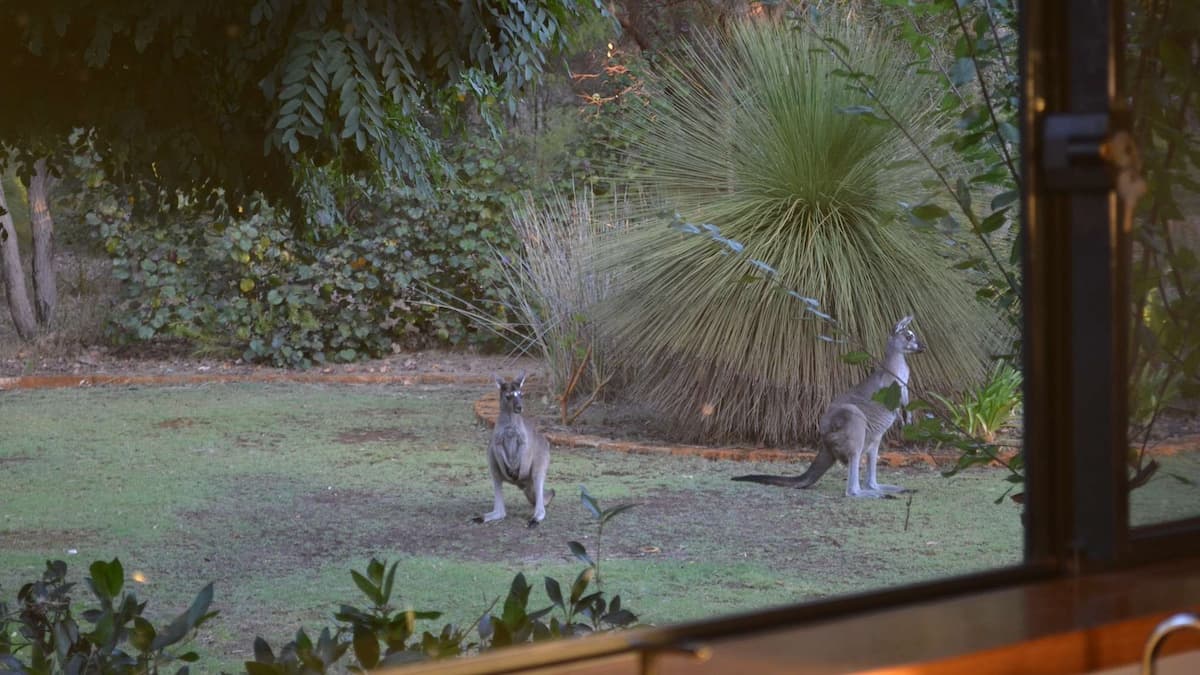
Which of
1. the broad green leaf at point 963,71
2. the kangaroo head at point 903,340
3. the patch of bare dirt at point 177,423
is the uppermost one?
the broad green leaf at point 963,71

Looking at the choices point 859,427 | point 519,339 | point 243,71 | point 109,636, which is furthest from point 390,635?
point 519,339

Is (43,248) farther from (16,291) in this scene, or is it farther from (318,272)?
(318,272)

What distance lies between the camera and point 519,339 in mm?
8344

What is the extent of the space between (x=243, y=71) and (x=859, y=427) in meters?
3.30

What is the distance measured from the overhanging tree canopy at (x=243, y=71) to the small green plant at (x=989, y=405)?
3.56m

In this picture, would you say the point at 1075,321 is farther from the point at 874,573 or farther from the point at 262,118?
the point at 874,573

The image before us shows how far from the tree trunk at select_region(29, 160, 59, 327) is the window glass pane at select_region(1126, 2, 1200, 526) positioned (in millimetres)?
8276

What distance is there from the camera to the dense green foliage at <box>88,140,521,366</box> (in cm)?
822

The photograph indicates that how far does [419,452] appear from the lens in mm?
6246

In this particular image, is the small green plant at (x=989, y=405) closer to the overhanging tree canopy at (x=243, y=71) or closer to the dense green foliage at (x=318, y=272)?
the dense green foliage at (x=318, y=272)

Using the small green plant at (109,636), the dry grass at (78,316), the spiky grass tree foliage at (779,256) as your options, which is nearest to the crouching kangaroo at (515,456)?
the spiky grass tree foliage at (779,256)

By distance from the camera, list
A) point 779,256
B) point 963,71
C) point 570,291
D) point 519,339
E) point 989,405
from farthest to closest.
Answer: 1. point 519,339
2. point 570,291
3. point 779,256
4. point 989,405
5. point 963,71

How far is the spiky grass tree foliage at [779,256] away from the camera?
5.77 m

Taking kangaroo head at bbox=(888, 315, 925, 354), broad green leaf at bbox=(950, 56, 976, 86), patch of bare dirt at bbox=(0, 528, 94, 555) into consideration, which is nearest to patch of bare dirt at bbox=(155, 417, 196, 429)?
patch of bare dirt at bbox=(0, 528, 94, 555)
